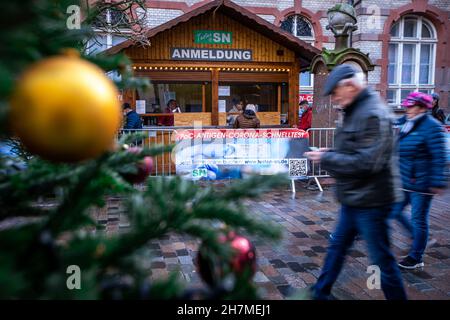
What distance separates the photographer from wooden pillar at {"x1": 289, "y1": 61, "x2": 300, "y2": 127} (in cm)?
1283

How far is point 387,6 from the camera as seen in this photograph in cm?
1645

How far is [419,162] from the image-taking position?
3844mm

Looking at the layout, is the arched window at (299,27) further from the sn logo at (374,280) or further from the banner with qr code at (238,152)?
the sn logo at (374,280)

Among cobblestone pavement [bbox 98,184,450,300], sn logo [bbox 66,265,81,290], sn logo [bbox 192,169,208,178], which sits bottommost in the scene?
cobblestone pavement [bbox 98,184,450,300]

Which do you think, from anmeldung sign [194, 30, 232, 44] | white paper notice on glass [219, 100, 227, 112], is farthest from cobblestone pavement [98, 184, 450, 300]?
anmeldung sign [194, 30, 232, 44]

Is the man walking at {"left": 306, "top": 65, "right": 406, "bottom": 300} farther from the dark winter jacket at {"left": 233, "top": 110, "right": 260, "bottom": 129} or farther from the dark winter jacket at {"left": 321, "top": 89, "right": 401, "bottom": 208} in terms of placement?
the dark winter jacket at {"left": 233, "top": 110, "right": 260, "bottom": 129}

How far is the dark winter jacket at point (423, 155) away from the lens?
12.0 ft

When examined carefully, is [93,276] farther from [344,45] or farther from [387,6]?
[387,6]

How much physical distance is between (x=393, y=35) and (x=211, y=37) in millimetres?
9038

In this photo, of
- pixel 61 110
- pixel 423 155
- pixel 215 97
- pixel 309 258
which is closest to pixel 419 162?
pixel 423 155

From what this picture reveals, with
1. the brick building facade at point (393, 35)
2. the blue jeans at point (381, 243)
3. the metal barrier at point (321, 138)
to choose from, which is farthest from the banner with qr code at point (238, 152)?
the brick building facade at point (393, 35)

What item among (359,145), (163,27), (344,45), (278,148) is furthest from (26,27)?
(163,27)

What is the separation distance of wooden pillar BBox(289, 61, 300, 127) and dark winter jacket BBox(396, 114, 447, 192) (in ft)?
29.4

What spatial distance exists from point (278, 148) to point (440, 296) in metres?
4.77
